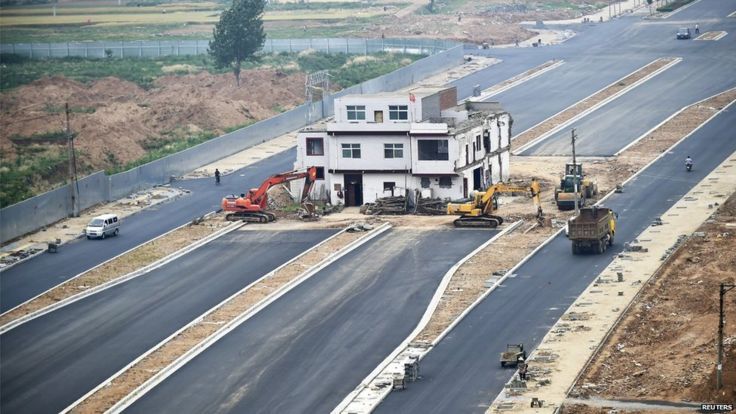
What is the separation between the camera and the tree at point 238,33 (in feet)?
616

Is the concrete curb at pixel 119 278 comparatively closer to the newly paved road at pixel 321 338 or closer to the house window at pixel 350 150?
the house window at pixel 350 150

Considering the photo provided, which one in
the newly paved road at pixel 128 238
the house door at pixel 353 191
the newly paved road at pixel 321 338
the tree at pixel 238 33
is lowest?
the newly paved road at pixel 321 338

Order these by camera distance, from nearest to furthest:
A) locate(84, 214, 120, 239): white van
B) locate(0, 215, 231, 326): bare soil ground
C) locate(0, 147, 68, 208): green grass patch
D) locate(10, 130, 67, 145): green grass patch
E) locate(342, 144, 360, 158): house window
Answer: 1. locate(0, 215, 231, 326): bare soil ground
2. locate(84, 214, 120, 239): white van
3. locate(342, 144, 360, 158): house window
4. locate(0, 147, 68, 208): green grass patch
5. locate(10, 130, 67, 145): green grass patch

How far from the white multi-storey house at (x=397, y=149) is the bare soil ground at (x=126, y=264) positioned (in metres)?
9.64

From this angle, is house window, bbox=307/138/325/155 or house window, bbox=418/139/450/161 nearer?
house window, bbox=418/139/450/161

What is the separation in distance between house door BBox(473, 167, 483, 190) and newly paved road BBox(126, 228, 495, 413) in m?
14.0

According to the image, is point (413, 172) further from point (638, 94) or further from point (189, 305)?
point (638, 94)

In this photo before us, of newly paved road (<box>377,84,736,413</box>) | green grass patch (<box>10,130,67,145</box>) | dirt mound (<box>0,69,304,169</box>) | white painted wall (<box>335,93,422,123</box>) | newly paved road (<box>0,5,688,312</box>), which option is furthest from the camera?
green grass patch (<box>10,130,67,145</box>)

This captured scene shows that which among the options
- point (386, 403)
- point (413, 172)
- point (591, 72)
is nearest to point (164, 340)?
point (386, 403)

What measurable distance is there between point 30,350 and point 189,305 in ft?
36.3

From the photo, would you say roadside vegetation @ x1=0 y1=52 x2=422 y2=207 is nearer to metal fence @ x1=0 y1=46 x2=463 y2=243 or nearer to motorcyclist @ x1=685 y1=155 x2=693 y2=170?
metal fence @ x1=0 y1=46 x2=463 y2=243

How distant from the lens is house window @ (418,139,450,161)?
4798 inches

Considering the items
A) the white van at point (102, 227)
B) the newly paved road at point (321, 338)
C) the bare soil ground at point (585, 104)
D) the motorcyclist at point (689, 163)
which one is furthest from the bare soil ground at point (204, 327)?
the bare soil ground at point (585, 104)

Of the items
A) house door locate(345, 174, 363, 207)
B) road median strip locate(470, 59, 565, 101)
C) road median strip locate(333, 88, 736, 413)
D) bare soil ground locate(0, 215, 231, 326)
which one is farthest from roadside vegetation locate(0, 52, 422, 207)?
road median strip locate(333, 88, 736, 413)
